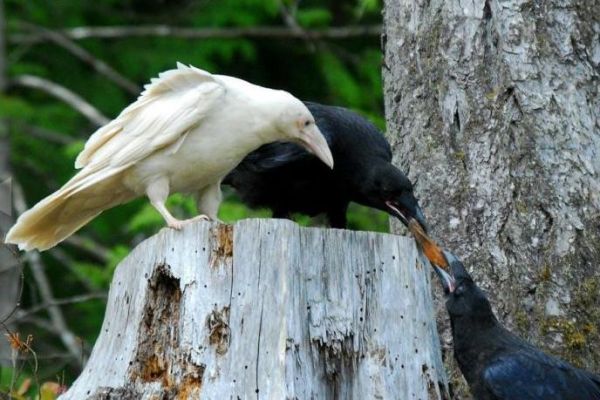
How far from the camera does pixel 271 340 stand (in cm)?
595

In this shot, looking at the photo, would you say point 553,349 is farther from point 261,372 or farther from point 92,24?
point 92,24

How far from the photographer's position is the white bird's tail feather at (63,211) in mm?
6977

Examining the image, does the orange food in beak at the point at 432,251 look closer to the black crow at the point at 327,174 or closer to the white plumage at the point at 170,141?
the white plumage at the point at 170,141

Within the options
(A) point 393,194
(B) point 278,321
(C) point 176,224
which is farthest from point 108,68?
(B) point 278,321

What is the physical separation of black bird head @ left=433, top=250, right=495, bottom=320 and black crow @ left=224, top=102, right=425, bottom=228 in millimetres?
916

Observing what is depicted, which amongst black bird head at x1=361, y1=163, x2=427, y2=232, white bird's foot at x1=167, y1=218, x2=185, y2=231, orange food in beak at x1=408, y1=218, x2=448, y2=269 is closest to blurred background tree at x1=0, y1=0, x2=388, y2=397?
black bird head at x1=361, y1=163, x2=427, y2=232

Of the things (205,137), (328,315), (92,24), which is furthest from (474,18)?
(92,24)

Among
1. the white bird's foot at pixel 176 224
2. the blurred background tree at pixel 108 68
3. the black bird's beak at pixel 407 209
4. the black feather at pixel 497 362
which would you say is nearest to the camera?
the white bird's foot at pixel 176 224

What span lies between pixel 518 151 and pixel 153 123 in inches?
74.5

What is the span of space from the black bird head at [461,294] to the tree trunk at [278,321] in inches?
24.8

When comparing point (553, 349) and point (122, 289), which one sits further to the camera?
point (553, 349)

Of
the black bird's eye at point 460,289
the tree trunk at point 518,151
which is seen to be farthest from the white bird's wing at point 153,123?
the black bird's eye at point 460,289

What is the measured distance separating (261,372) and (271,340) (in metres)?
0.14

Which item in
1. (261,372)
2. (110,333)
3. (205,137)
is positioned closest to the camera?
(261,372)
